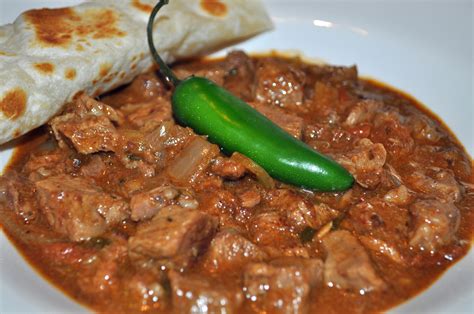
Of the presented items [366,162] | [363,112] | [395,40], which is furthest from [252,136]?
[395,40]

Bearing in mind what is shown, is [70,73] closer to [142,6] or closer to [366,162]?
[142,6]

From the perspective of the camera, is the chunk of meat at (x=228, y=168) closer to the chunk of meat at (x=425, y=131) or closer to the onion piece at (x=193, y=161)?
the onion piece at (x=193, y=161)

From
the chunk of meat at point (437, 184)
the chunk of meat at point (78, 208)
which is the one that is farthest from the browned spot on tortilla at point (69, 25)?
the chunk of meat at point (437, 184)

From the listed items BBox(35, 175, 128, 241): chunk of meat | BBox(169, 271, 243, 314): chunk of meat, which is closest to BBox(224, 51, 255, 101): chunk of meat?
BBox(35, 175, 128, 241): chunk of meat

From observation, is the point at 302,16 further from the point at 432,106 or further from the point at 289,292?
the point at 289,292

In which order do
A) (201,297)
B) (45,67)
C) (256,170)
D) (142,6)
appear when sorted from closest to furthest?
(201,297), (256,170), (45,67), (142,6)

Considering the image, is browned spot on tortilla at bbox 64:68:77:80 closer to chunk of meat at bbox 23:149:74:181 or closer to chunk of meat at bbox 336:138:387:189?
chunk of meat at bbox 23:149:74:181
